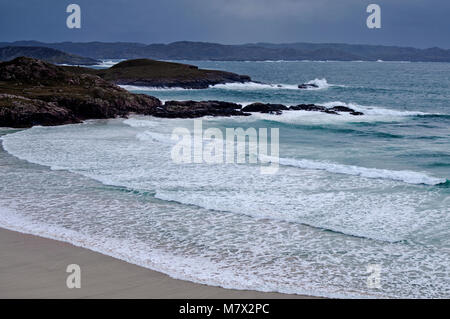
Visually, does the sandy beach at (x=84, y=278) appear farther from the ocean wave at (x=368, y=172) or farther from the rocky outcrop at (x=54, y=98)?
the rocky outcrop at (x=54, y=98)

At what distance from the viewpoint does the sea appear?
9.85 meters

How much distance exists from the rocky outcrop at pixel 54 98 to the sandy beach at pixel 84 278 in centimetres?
2448

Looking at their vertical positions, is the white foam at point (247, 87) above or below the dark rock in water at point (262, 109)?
above

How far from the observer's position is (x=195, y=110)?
43469mm

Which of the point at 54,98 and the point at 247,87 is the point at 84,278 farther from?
the point at 247,87

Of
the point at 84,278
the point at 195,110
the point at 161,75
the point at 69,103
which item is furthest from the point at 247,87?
the point at 84,278

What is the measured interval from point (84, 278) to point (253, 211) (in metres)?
6.05

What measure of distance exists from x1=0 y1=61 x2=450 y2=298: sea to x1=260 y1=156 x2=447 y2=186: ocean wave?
0.24 ft

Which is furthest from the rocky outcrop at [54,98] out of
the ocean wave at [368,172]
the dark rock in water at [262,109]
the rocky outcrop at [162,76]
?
the rocky outcrop at [162,76]

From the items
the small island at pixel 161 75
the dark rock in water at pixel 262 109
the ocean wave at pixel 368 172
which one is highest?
the small island at pixel 161 75

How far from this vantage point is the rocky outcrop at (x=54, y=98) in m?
33.5

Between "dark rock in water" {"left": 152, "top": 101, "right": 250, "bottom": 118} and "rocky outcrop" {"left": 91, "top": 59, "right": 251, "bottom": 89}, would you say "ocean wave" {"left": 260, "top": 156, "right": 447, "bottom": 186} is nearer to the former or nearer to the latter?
"dark rock in water" {"left": 152, "top": 101, "right": 250, "bottom": 118}

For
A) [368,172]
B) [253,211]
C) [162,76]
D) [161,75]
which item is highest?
[161,75]

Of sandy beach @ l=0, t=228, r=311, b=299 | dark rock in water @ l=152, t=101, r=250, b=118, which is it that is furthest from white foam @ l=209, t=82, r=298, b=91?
sandy beach @ l=0, t=228, r=311, b=299
